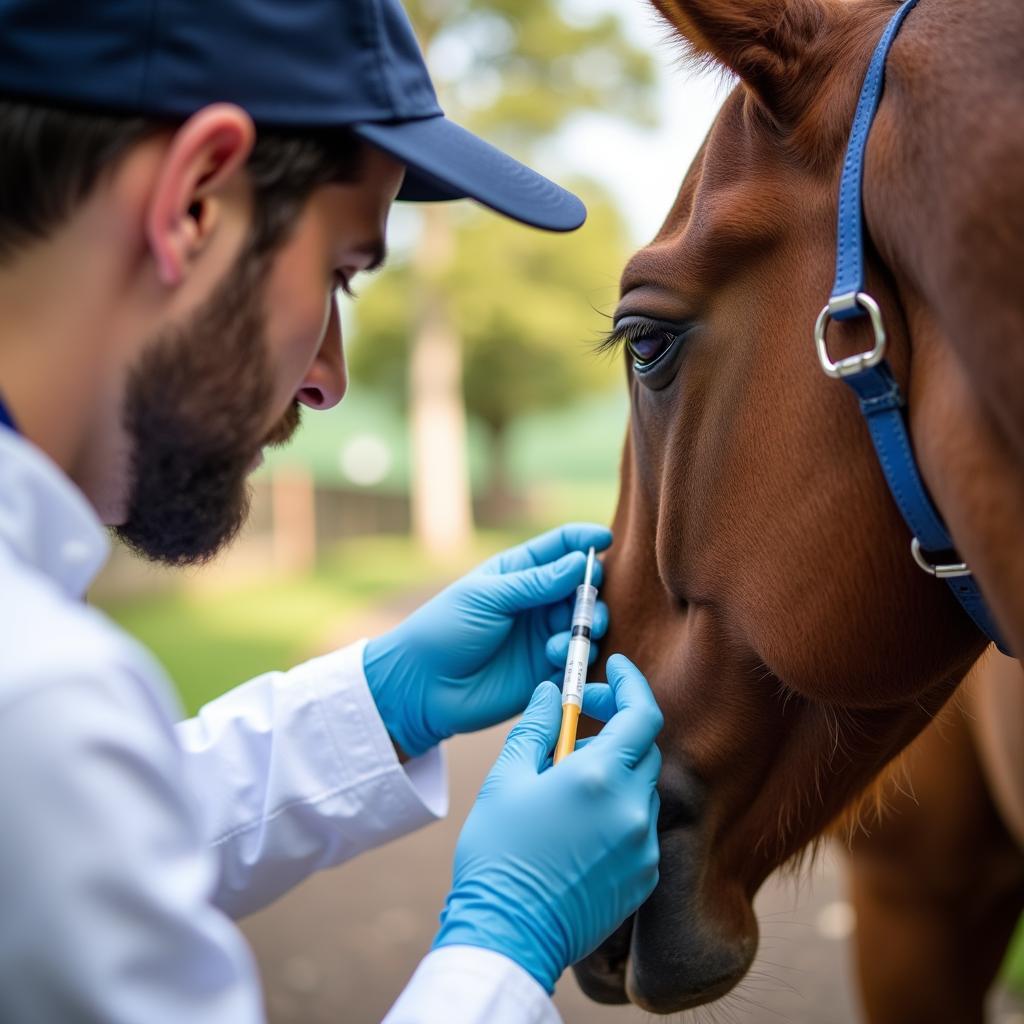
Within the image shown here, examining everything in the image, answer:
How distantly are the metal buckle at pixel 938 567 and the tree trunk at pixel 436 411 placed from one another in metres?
12.8

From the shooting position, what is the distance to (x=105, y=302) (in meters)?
1.12

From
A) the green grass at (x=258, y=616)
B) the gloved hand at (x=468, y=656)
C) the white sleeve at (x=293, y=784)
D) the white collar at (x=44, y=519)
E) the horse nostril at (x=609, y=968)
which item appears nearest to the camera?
the white collar at (x=44, y=519)

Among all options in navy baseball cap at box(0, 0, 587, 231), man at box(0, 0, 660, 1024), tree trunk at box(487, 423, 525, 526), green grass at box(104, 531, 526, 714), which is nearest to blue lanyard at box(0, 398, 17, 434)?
man at box(0, 0, 660, 1024)

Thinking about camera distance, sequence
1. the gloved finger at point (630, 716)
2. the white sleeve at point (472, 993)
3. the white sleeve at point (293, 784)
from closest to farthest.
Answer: the white sleeve at point (472, 993)
the gloved finger at point (630, 716)
the white sleeve at point (293, 784)

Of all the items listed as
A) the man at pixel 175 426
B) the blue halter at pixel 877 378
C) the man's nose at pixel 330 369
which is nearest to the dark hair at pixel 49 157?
the man at pixel 175 426

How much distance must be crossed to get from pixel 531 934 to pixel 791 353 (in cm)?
78

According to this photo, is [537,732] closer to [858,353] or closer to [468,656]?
[468,656]

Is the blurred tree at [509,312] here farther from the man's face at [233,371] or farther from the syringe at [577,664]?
the man's face at [233,371]

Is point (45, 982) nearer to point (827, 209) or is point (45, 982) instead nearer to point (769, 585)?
point (769, 585)

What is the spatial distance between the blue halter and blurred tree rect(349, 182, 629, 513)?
1081 centimetres

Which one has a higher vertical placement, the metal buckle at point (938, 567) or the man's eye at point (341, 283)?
the metal buckle at point (938, 567)

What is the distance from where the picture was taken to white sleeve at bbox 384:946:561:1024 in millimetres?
1077

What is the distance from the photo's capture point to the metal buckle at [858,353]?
1.07 meters

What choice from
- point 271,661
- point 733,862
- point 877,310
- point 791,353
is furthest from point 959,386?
point 271,661
